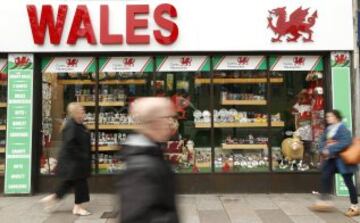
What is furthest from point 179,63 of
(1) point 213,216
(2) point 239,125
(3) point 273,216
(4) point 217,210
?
(3) point 273,216

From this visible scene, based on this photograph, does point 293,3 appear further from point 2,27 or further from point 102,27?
point 2,27

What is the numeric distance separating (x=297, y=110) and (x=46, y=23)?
5495 millimetres

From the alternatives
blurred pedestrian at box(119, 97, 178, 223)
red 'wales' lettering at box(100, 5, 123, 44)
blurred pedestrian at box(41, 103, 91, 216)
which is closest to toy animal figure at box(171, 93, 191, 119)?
red 'wales' lettering at box(100, 5, 123, 44)

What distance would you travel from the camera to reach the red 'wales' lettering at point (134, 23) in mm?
10078

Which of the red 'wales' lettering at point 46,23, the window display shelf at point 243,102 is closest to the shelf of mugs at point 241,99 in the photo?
the window display shelf at point 243,102

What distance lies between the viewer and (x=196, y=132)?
415 inches

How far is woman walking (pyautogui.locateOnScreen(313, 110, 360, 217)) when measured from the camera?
26.8 ft

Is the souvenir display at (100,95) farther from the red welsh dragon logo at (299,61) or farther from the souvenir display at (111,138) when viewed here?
the red welsh dragon logo at (299,61)

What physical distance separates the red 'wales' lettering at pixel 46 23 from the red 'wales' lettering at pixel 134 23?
1.29 metres

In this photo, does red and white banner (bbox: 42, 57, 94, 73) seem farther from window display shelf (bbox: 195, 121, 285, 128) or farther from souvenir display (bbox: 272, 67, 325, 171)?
souvenir display (bbox: 272, 67, 325, 171)

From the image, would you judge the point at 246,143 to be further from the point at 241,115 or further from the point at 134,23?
the point at 134,23

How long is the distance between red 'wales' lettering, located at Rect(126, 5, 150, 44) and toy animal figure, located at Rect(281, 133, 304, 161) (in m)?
3.59

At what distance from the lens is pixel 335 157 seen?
27.1 feet

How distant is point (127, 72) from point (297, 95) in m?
3.62
